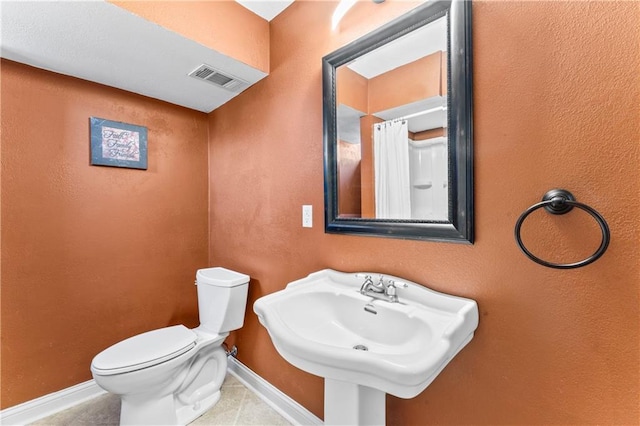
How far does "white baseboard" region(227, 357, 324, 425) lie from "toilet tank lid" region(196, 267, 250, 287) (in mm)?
632

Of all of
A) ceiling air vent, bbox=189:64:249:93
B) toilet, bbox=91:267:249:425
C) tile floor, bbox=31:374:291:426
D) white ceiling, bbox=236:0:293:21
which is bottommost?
tile floor, bbox=31:374:291:426

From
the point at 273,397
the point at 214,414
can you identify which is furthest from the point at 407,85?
the point at 214,414

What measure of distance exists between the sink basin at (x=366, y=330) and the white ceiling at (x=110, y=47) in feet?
4.25

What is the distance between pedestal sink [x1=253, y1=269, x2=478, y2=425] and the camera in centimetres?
61

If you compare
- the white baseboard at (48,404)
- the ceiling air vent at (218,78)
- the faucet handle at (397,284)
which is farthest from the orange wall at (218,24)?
the white baseboard at (48,404)

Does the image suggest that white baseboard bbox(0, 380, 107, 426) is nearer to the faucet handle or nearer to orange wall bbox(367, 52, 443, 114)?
the faucet handle

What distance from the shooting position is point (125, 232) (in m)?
1.76

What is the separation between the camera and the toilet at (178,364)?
1.21m

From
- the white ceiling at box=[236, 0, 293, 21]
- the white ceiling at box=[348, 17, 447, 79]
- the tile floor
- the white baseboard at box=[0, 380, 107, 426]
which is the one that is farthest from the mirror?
the white baseboard at box=[0, 380, 107, 426]

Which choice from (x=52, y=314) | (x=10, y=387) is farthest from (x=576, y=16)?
(x=10, y=387)

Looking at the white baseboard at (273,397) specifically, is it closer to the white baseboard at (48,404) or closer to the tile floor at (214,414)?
the tile floor at (214,414)

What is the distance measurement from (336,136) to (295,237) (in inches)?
23.0

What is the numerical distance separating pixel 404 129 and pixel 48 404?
94.5 inches

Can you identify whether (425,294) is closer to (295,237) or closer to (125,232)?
(295,237)
